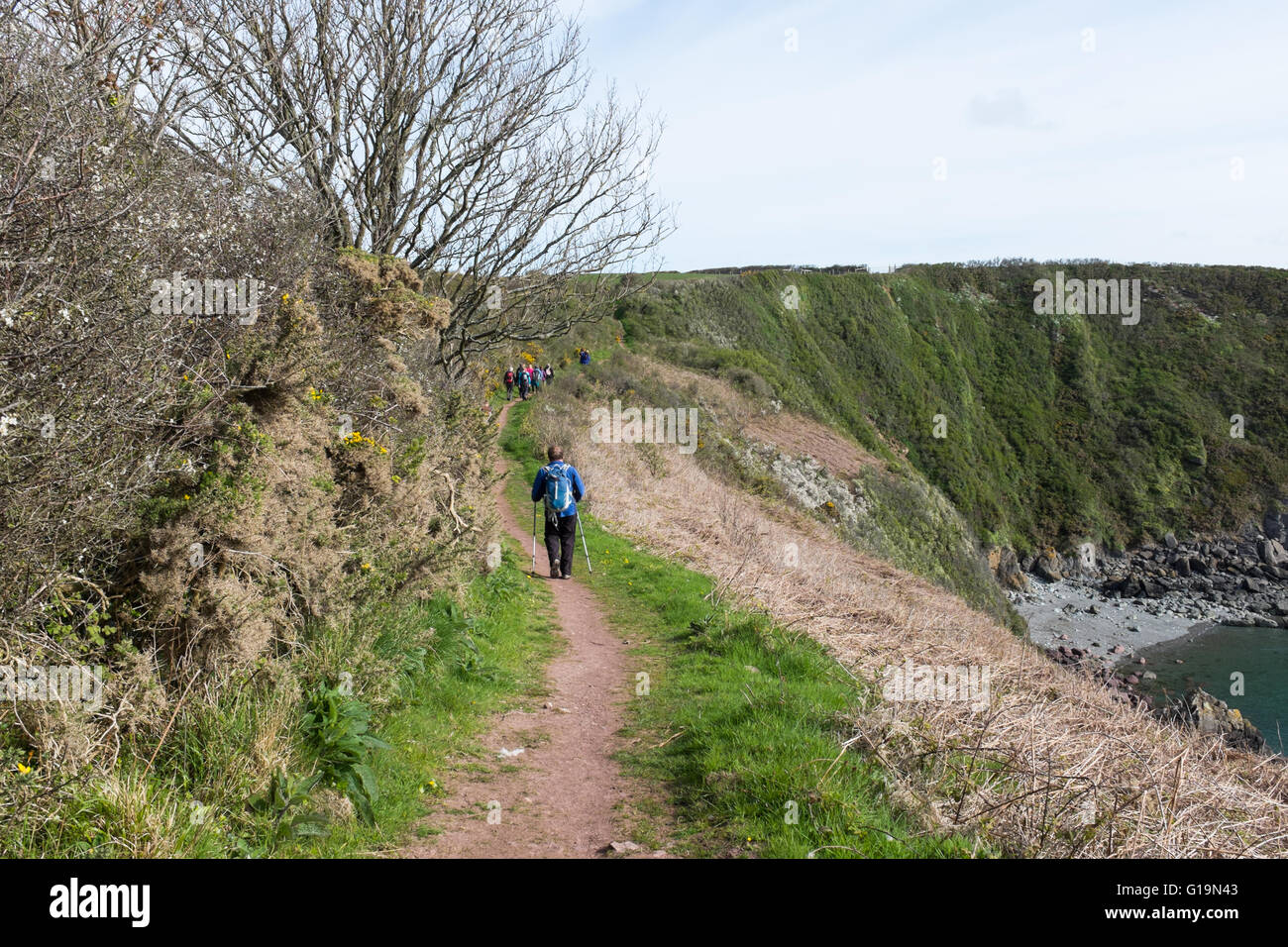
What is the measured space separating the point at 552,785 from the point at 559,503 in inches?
260

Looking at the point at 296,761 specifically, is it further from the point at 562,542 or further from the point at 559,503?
the point at 562,542

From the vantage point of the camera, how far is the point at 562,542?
1264 centimetres

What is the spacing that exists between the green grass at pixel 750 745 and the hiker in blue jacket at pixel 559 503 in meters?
2.38

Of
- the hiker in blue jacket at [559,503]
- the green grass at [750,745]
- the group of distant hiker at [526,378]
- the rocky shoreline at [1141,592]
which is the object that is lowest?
the rocky shoreline at [1141,592]

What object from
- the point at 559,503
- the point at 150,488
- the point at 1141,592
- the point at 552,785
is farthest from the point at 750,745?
the point at 1141,592

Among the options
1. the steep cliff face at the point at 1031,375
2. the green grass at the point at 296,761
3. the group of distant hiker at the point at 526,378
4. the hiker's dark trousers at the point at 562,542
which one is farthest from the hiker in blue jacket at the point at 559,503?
the steep cliff face at the point at 1031,375

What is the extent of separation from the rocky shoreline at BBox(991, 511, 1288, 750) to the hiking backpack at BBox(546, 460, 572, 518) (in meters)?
25.2

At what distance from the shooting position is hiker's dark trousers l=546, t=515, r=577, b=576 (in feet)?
41.2

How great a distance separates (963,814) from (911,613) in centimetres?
835

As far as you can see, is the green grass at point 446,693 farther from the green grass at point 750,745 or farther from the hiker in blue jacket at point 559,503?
the hiker in blue jacket at point 559,503

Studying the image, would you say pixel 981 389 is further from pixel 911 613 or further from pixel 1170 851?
pixel 1170 851

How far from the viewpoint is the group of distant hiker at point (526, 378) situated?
35281 millimetres

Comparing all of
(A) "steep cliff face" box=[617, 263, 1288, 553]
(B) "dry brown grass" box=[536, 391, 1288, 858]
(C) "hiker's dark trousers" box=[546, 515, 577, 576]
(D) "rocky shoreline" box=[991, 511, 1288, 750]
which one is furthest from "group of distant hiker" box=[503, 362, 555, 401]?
(D) "rocky shoreline" box=[991, 511, 1288, 750]

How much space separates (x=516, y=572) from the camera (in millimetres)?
12141
